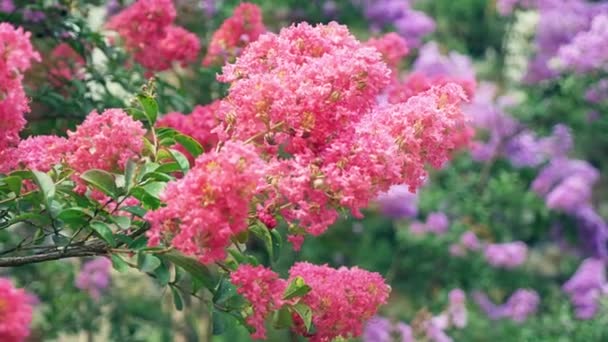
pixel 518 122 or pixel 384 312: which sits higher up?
pixel 518 122

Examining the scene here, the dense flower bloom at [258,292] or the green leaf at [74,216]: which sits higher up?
the dense flower bloom at [258,292]

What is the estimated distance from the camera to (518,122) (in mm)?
4828

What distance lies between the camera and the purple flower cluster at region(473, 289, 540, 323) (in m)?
4.72

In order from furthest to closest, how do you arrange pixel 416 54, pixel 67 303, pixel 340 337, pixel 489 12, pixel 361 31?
pixel 489 12 < pixel 416 54 < pixel 361 31 < pixel 67 303 < pixel 340 337

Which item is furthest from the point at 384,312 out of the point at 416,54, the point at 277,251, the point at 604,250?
the point at 277,251

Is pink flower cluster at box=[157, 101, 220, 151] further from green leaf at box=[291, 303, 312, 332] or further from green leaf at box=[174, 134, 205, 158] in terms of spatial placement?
green leaf at box=[291, 303, 312, 332]

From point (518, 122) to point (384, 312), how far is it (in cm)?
112

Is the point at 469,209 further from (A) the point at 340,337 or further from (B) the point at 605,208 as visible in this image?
(A) the point at 340,337

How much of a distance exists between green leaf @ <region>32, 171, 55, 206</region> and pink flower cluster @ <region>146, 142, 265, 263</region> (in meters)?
0.19

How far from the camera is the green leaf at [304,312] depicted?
1.64 meters

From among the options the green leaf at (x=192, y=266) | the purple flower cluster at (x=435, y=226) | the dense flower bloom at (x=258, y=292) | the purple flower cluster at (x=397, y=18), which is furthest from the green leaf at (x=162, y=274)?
the purple flower cluster at (x=397, y=18)

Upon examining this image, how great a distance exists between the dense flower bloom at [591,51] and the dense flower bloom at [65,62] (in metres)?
2.24

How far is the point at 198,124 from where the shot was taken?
2271 millimetres

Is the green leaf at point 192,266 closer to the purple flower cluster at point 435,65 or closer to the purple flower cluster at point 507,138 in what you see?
the purple flower cluster at point 435,65
